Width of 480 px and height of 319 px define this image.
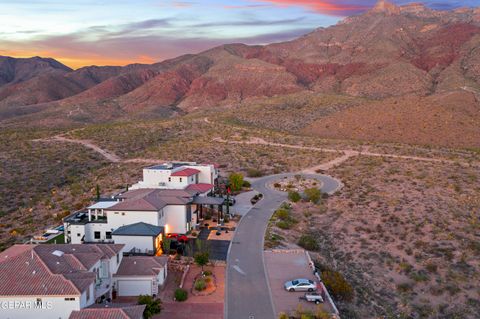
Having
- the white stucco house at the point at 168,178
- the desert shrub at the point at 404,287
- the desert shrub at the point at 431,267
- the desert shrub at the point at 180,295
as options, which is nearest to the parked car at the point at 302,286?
the desert shrub at the point at 180,295

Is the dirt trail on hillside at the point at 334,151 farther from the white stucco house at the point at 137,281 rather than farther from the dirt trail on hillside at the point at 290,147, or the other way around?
the white stucco house at the point at 137,281

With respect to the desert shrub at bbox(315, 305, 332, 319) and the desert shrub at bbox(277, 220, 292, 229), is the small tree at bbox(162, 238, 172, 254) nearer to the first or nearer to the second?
the desert shrub at bbox(277, 220, 292, 229)

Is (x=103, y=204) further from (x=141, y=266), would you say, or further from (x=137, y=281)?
(x=137, y=281)

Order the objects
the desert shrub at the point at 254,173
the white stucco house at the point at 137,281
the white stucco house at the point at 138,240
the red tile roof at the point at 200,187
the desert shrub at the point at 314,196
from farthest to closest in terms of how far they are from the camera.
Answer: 1. the desert shrub at the point at 254,173
2. the desert shrub at the point at 314,196
3. the red tile roof at the point at 200,187
4. the white stucco house at the point at 138,240
5. the white stucco house at the point at 137,281

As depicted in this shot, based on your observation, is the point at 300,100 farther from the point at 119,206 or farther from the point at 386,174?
the point at 119,206

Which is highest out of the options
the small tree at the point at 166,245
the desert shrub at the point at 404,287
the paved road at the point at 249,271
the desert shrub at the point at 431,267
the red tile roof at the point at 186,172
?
the red tile roof at the point at 186,172

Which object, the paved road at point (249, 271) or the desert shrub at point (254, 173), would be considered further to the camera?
the desert shrub at point (254, 173)
